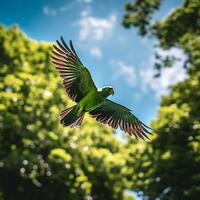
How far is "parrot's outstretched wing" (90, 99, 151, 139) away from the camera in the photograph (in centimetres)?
638

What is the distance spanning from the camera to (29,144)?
13438mm

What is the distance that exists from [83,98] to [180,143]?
8467 mm

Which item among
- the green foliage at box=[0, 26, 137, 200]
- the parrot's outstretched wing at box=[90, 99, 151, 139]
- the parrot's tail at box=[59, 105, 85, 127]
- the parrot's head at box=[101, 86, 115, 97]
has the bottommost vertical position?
the parrot's tail at box=[59, 105, 85, 127]

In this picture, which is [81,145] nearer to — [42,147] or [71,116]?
[42,147]

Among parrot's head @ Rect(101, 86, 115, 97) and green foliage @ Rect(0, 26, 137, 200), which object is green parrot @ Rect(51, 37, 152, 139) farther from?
green foliage @ Rect(0, 26, 137, 200)

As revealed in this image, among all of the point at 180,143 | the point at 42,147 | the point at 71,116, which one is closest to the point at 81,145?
the point at 42,147

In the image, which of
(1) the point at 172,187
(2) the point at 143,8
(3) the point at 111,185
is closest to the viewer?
(1) the point at 172,187

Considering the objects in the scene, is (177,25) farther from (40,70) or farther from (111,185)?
(111,185)

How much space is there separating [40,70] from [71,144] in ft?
12.7

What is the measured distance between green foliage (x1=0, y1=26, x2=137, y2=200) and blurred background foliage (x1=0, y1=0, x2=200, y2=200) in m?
0.03

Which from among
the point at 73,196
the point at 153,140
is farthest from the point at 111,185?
the point at 153,140

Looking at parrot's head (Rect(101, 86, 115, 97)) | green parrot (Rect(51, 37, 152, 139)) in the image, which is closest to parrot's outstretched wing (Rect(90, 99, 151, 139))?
green parrot (Rect(51, 37, 152, 139))

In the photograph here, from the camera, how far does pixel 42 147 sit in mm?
13555

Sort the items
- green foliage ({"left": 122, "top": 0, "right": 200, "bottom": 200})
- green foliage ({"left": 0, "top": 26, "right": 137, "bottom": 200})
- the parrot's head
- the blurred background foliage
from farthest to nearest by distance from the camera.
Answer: green foliage ({"left": 0, "top": 26, "right": 137, "bottom": 200}) < the blurred background foliage < green foliage ({"left": 122, "top": 0, "right": 200, "bottom": 200}) < the parrot's head
